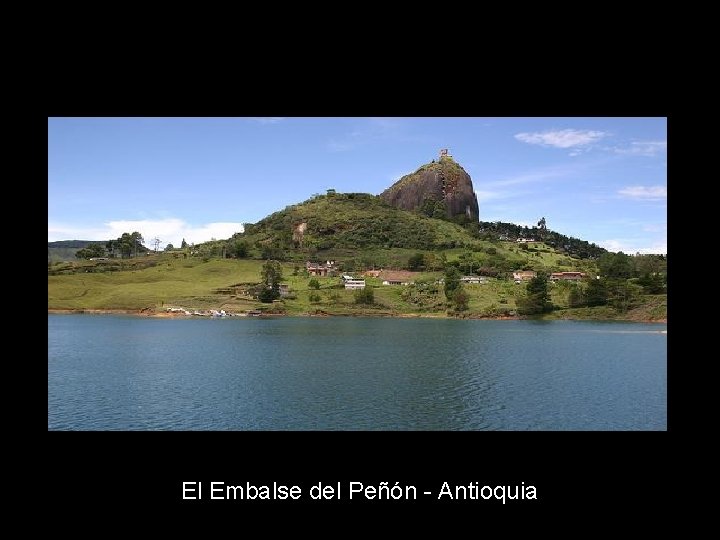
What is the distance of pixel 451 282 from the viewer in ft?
206

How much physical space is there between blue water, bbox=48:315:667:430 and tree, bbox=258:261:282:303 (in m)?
21.1

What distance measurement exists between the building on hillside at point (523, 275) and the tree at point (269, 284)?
3020 centimetres

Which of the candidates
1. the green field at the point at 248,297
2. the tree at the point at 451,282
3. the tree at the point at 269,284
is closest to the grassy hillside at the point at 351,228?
the green field at the point at 248,297

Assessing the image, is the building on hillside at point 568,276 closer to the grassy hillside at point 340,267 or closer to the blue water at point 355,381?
the grassy hillside at point 340,267

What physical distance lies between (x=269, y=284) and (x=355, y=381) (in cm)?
4421

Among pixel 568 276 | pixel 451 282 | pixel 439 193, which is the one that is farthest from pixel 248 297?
pixel 439 193

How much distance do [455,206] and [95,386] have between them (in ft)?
357

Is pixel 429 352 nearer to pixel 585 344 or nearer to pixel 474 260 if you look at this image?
pixel 585 344

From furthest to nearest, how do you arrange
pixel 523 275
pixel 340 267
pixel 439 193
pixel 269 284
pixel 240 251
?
pixel 439 193 → pixel 240 251 → pixel 340 267 → pixel 523 275 → pixel 269 284

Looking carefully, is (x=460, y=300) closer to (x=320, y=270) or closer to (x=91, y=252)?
(x=320, y=270)

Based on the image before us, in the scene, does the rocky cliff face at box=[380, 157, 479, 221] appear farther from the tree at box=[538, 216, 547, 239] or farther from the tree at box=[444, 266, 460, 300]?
the tree at box=[444, 266, 460, 300]
